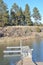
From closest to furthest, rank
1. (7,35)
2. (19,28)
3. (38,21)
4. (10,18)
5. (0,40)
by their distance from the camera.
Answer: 1. (0,40)
2. (7,35)
3. (19,28)
4. (10,18)
5. (38,21)

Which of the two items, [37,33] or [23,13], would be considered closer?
[37,33]

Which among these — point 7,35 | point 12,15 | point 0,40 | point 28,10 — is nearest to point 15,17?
point 12,15

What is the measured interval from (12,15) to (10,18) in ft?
6.33

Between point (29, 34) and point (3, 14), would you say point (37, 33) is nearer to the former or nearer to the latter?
point (29, 34)

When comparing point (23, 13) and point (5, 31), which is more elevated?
point (23, 13)

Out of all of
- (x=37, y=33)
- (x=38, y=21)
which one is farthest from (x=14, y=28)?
(x=38, y=21)

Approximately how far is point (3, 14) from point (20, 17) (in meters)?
10.8

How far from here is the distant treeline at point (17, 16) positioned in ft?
271

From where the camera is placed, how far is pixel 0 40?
67.1 metres

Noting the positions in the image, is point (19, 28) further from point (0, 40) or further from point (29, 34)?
point (0, 40)

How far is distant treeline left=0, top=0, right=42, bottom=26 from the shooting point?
82625 mm

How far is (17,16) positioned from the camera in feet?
297

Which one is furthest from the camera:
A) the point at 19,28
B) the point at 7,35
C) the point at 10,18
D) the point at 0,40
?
the point at 10,18

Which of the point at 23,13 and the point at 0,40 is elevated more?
the point at 23,13
